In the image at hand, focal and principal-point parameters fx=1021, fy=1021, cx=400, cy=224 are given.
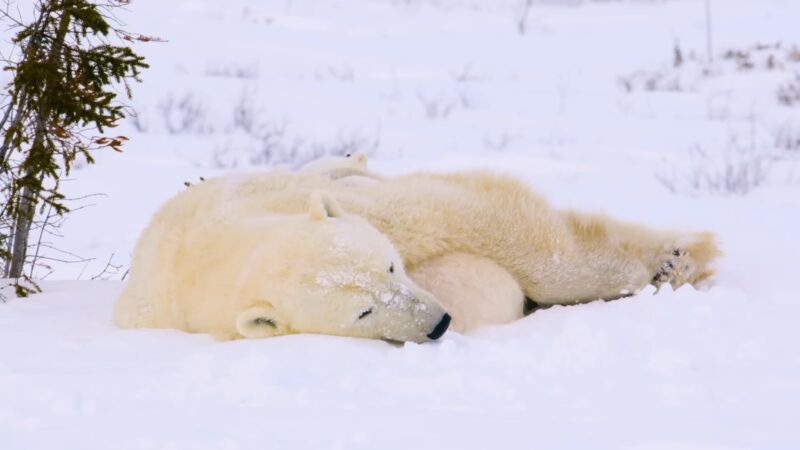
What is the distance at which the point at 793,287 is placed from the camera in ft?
13.3

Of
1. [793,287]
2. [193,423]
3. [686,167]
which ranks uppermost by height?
[193,423]

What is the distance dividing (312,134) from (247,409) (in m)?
8.56

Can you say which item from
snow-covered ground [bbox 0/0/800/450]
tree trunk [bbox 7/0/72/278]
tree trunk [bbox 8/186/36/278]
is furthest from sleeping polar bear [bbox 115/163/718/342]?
tree trunk [bbox 8/186/36/278]

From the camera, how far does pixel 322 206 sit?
345 cm

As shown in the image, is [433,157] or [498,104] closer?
[433,157]

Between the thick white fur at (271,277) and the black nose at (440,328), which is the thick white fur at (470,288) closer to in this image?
the thick white fur at (271,277)

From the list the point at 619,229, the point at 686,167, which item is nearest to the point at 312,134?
the point at 686,167

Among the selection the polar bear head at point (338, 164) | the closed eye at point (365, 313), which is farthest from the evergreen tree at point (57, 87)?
the closed eye at point (365, 313)

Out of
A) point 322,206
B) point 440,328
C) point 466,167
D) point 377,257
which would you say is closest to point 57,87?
point 322,206

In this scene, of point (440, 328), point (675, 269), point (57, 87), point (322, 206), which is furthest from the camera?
point (57, 87)

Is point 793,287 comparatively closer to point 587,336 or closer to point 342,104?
point 587,336

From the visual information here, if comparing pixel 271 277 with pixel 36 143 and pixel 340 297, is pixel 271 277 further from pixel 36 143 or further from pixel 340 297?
pixel 36 143

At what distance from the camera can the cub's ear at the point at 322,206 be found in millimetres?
3434

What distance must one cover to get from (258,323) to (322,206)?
1.46 feet
